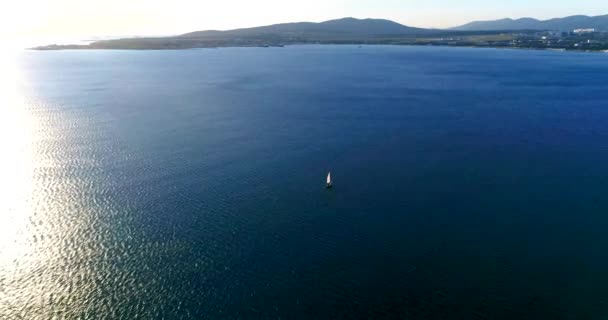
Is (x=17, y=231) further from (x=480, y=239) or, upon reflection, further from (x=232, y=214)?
(x=480, y=239)

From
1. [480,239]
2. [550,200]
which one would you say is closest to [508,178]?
[550,200]

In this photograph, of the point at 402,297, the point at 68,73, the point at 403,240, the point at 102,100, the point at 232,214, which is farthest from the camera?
the point at 68,73

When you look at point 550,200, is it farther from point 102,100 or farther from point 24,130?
point 102,100

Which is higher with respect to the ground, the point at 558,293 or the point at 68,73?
the point at 68,73

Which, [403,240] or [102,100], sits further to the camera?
[102,100]

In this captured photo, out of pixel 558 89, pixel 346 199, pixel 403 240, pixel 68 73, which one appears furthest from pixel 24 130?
pixel 558 89

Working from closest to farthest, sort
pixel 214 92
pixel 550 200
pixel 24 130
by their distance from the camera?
pixel 550 200
pixel 24 130
pixel 214 92
